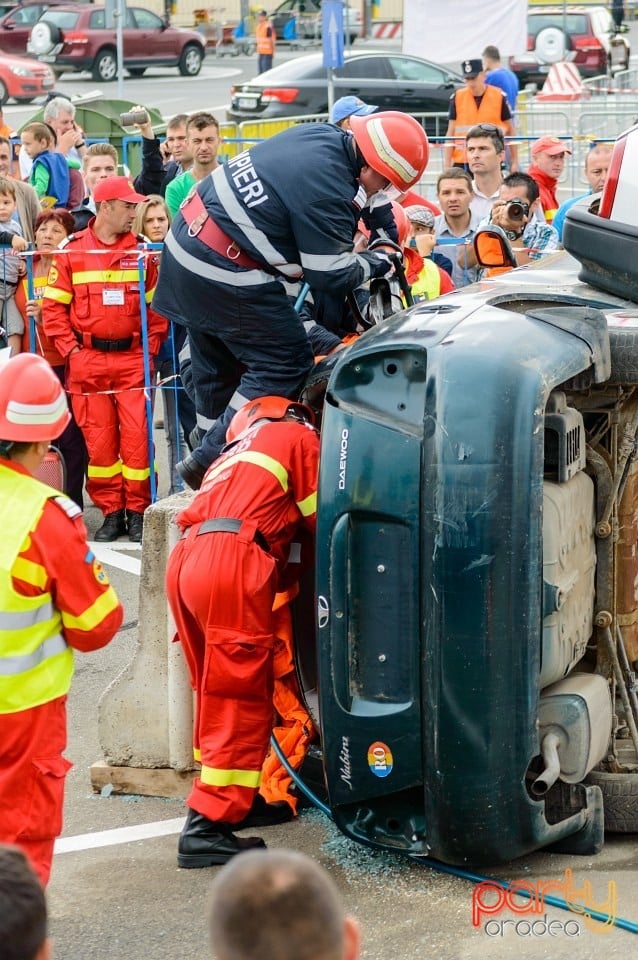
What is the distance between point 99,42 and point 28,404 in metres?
32.9

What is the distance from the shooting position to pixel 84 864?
4770mm

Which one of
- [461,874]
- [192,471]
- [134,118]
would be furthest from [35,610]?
[134,118]

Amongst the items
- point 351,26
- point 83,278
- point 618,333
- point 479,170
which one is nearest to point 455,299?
point 618,333

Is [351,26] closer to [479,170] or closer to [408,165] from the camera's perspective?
[479,170]

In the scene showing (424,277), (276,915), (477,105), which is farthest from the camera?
(477,105)

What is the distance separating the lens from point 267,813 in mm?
5027

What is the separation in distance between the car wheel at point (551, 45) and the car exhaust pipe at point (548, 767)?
3230cm

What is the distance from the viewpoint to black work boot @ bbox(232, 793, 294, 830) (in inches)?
197

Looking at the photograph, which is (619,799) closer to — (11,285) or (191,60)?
(11,285)

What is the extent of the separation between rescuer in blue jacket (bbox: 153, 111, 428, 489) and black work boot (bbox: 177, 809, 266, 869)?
57.8 inches

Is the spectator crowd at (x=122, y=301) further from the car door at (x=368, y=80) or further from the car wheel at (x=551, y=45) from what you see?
the car wheel at (x=551, y=45)

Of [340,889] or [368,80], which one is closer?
[340,889]

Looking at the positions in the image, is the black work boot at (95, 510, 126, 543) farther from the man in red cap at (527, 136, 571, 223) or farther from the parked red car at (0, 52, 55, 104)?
the parked red car at (0, 52, 55, 104)

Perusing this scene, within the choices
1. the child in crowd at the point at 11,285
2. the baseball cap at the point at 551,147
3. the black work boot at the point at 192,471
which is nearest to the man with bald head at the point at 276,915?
the black work boot at the point at 192,471
